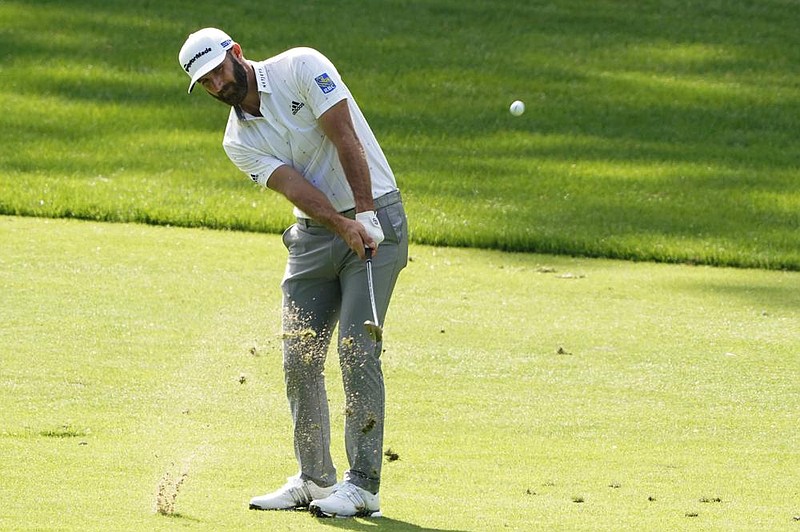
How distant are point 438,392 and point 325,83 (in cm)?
282

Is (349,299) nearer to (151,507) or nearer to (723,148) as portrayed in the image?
(151,507)

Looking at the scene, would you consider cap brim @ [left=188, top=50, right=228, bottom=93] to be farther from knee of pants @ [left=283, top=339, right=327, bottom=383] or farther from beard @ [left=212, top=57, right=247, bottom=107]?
knee of pants @ [left=283, top=339, right=327, bottom=383]

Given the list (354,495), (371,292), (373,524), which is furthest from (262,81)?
(373,524)

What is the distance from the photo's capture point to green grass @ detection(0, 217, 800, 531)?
19.0 ft

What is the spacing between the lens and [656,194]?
15180 millimetres

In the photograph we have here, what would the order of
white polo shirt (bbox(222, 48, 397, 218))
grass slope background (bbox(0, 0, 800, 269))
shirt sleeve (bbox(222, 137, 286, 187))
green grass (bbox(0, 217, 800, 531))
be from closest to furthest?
white polo shirt (bbox(222, 48, 397, 218))
shirt sleeve (bbox(222, 137, 286, 187))
green grass (bbox(0, 217, 800, 531))
grass slope background (bbox(0, 0, 800, 269))

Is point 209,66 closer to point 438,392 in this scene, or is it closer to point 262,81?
point 262,81

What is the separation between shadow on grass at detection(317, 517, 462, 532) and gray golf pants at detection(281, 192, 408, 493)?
128mm

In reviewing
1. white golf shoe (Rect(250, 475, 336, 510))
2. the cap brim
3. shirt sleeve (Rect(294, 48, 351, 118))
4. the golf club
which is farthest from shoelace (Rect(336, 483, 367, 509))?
the cap brim

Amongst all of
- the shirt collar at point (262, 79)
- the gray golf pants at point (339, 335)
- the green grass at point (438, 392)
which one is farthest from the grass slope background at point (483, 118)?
the shirt collar at point (262, 79)

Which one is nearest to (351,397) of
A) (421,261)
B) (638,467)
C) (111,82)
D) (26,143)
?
(638,467)

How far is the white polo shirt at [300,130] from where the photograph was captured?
5445 mm

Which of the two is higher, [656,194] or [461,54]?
[461,54]

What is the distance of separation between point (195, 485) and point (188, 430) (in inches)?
40.3
